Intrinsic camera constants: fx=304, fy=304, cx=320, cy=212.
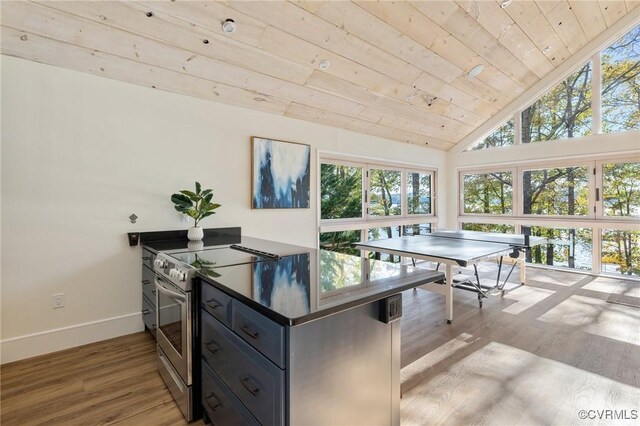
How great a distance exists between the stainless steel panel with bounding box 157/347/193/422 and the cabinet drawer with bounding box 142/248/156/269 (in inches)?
28.8

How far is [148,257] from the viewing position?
8.60ft

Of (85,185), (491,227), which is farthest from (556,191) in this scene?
(85,185)

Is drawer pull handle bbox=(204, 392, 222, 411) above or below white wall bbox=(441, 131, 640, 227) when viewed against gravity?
below

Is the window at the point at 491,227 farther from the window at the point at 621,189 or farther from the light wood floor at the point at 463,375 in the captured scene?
the light wood floor at the point at 463,375

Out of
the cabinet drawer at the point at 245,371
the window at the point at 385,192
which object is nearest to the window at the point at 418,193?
the window at the point at 385,192

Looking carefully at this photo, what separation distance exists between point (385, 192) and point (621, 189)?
344cm

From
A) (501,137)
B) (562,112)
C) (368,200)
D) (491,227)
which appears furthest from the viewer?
(491,227)

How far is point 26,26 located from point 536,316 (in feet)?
16.4

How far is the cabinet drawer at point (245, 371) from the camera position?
113 centimetres

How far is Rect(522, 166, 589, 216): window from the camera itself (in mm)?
4875

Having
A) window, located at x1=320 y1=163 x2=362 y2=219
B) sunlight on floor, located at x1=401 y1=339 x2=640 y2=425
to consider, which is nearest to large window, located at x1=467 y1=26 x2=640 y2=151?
window, located at x1=320 y1=163 x2=362 y2=219

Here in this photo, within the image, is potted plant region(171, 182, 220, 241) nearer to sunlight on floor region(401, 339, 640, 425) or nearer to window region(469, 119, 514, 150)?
sunlight on floor region(401, 339, 640, 425)

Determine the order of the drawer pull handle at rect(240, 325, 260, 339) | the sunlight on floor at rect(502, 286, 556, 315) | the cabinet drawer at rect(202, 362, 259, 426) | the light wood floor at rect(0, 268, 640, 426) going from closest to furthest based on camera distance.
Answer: the drawer pull handle at rect(240, 325, 260, 339) < the cabinet drawer at rect(202, 362, 259, 426) < the light wood floor at rect(0, 268, 640, 426) < the sunlight on floor at rect(502, 286, 556, 315)

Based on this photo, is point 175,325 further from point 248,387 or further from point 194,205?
point 194,205
